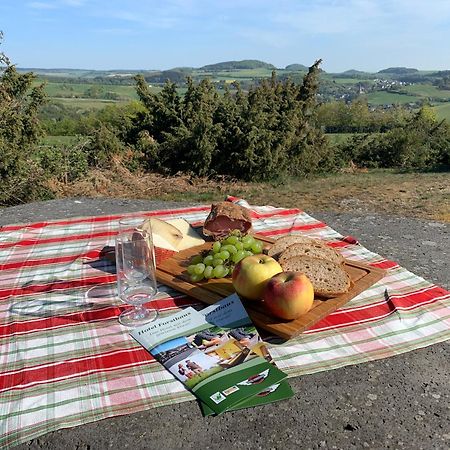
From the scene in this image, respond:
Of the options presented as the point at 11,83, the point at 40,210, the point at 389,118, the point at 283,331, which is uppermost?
the point at 11,83

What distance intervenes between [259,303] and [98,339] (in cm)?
77

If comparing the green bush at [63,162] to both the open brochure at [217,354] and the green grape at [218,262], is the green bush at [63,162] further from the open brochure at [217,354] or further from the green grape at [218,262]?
the open brochure at [217,354]

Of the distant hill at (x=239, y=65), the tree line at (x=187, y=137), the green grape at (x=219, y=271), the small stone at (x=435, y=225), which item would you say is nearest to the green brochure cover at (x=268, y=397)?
the green grape at (x=219, y=271)

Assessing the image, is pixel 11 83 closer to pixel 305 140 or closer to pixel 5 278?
pixel 5 278

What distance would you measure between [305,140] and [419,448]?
13984mm

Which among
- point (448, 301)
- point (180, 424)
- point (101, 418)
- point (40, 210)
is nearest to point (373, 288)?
point (448, 301)

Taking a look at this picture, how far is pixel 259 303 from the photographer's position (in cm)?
222

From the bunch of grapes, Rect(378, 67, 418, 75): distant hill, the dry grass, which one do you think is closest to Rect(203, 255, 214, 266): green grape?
the bunch of grapes

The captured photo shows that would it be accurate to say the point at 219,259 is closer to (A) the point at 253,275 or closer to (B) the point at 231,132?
(A) the point at 253,275

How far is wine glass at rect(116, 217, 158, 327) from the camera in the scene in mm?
2156

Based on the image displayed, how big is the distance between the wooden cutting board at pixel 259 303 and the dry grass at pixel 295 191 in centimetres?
566

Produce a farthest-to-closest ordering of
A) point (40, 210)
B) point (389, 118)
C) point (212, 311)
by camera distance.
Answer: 1. point (389, 118)
2. point (40, 210)
3. point (212, 311)

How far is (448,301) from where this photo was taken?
2482 mm

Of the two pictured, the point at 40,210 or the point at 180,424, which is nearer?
the point at 180,424
